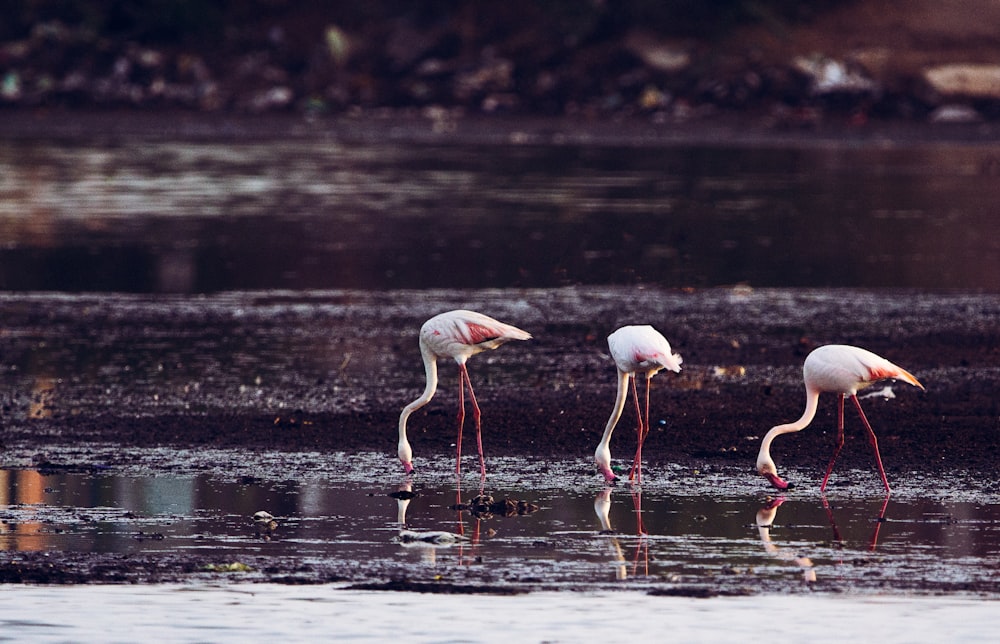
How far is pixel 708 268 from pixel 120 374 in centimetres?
714

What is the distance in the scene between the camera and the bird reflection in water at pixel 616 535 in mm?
7621

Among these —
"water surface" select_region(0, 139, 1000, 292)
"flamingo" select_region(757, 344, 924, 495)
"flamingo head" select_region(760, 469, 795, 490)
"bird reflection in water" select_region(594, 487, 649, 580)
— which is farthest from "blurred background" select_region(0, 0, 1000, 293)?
"bird reflection in water" select_region(594, 487, 649, 580)

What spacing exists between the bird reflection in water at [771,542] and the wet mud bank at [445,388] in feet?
0.70

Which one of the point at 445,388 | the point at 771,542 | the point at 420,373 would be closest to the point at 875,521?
the point at 771,542

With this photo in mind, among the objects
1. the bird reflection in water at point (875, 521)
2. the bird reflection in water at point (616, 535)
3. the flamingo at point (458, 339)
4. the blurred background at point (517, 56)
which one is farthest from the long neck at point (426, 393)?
the blurred background at point (517, 56)

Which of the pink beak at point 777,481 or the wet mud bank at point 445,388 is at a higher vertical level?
the wet mud bank at point 445,388

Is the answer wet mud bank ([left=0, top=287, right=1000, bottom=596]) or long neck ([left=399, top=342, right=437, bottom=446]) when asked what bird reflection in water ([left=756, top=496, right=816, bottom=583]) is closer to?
wet mud bank ([left=0, top=287, right=1000, bottom=596])

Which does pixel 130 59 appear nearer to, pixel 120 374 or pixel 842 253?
pixel 842 253

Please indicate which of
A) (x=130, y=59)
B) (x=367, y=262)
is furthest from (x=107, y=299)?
(x=130, y=59)

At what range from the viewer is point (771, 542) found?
26.4 ft

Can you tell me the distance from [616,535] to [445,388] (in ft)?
13.5

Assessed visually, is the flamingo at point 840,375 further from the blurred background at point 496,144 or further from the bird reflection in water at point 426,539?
the blurred background at point 496,144

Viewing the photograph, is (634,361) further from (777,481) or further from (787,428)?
(777,481)

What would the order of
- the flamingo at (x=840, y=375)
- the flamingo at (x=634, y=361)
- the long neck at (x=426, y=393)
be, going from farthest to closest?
the long neck at (x=426, y=393)
the flamingo at (x=634, y=361)
the flamingo at (x=840, y=375)
